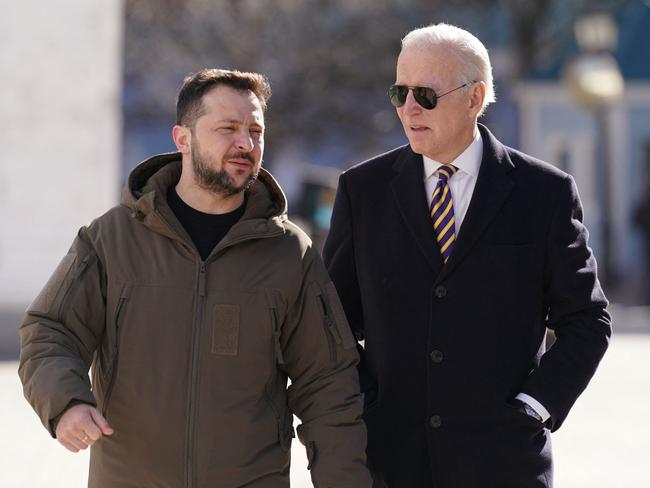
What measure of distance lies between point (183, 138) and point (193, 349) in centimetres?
66

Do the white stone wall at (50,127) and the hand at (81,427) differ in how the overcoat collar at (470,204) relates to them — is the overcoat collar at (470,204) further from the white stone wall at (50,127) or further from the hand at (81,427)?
the white stone wall at (50,127)

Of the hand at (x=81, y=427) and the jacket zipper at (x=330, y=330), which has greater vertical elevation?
the jacket zipper at (x=330, y=330)

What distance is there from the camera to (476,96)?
4559 mm

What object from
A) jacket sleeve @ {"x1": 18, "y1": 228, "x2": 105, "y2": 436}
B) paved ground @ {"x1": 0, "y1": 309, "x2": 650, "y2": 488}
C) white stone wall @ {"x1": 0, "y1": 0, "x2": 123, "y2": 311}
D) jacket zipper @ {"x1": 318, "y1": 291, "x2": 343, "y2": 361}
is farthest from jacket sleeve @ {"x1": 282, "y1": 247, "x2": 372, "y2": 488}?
white stone wall @ {"x1": 0, "y1": 0, "x2": 123, "y2": 311}

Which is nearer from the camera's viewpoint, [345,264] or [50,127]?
[345,264]

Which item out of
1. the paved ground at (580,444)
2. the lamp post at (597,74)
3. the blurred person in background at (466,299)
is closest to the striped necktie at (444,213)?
the blurred person in background at (466,299)

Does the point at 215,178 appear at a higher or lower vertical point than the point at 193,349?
higher

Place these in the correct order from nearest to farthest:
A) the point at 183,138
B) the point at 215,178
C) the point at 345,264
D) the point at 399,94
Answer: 1. the point at 215,178
2. the point at 183,138
3. the point at 399,94
4. the point at 345,264

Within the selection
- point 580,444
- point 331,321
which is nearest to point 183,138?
point 331,321

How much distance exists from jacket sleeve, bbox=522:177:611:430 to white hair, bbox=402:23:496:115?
0.43m

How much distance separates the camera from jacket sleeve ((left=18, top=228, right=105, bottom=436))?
404cm

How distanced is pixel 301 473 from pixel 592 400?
3.68 metres

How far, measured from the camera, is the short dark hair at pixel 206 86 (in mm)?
Result: 4352

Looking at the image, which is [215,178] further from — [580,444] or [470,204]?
[580,444]
